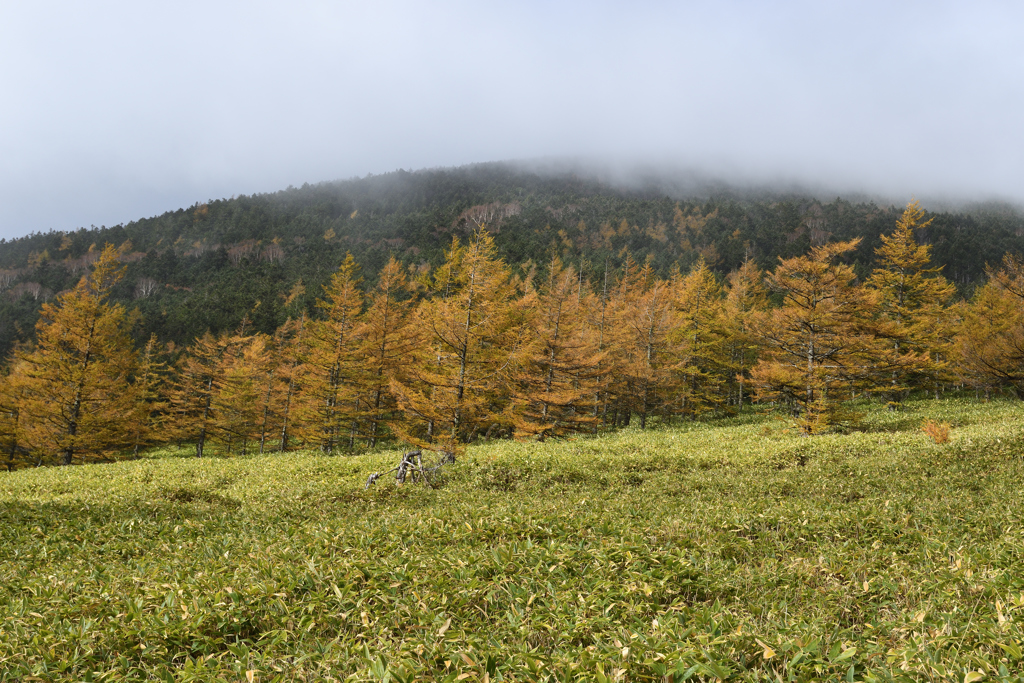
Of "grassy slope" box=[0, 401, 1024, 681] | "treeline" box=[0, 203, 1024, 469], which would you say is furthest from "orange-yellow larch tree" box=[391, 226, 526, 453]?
"grassy slope" box=[0, 401, 1024, 681]

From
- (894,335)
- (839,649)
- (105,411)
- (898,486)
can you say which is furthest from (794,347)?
(105,411)

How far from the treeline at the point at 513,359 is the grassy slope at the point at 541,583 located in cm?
840

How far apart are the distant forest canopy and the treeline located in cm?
3005

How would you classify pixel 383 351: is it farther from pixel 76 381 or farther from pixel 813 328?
pixel 813 328

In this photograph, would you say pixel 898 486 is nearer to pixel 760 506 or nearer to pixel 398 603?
pixel 760 506

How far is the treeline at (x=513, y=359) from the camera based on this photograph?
2022 cm

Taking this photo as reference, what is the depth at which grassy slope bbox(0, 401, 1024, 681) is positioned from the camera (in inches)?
147

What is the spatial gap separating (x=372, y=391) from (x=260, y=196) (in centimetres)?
15513

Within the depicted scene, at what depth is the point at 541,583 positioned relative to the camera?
5.26m

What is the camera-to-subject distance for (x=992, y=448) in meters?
11.7

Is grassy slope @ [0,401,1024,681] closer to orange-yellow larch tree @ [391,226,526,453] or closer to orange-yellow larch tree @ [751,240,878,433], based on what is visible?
orange-yellow larch tree @ [391,226,526,453]

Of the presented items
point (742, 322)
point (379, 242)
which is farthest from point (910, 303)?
point (379, 242)

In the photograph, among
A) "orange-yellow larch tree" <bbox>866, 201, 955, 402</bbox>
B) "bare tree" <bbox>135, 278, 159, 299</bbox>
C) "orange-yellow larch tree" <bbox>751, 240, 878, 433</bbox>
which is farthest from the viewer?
"bare tree" <bbox>135, 278, 159, 299</bbox>

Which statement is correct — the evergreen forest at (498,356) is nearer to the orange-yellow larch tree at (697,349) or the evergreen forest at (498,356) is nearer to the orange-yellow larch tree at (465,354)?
the orange-yellow larch tree at (465,354)
